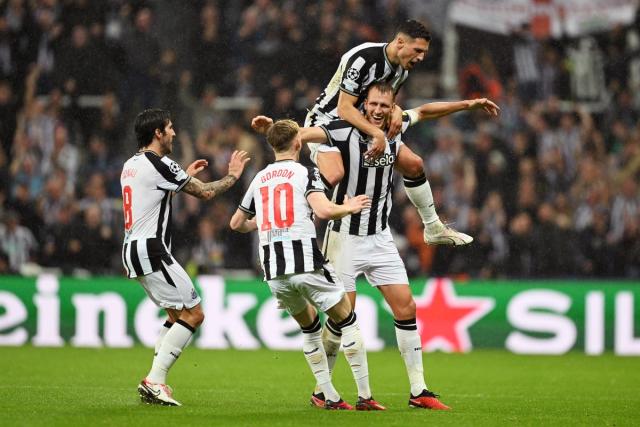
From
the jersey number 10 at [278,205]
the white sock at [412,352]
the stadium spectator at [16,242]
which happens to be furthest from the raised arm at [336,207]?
the stadium spectator at [16,242]

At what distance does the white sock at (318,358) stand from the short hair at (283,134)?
1279 millimetres

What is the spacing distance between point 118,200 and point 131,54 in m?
2.56

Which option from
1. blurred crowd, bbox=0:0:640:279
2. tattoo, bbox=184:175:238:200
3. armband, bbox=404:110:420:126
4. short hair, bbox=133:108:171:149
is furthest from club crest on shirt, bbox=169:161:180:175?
blurred crowd, bbox=0:0:640:279

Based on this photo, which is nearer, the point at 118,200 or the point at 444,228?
the point at 444,228

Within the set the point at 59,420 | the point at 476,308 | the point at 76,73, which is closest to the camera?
the point at 59,420

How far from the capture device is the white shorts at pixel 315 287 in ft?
25.3

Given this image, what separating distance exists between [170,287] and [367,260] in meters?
1.45

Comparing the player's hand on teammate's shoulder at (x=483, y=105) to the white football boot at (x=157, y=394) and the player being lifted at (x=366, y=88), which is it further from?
the white football boot at (x=157, y=394)

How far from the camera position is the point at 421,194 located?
909cm

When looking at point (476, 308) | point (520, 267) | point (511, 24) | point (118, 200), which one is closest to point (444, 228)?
point (476, 308)

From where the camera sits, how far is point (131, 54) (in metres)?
17.7

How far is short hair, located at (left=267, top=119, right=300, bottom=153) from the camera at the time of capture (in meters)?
7.87

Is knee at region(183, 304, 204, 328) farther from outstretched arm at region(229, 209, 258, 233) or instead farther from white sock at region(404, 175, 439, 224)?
white sock at region(404, 175, 439, 224)

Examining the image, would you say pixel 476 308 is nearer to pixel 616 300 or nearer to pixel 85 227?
pixel 616 300
